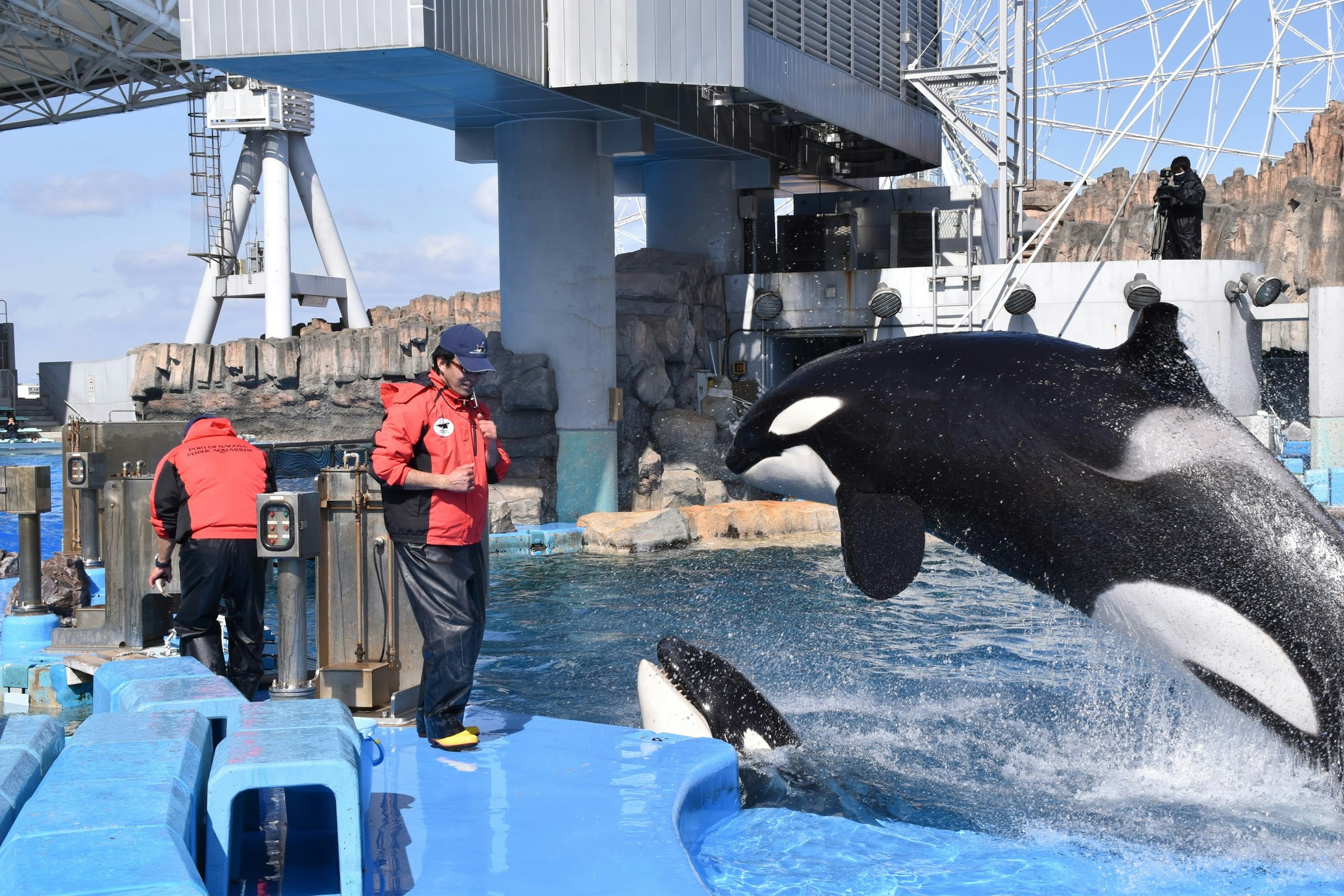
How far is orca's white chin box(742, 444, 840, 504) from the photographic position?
18.9 ft

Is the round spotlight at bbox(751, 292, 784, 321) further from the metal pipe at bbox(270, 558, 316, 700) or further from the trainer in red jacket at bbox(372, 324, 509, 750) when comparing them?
the trainer in red jacket at bbox(372, 324, 509, 750)

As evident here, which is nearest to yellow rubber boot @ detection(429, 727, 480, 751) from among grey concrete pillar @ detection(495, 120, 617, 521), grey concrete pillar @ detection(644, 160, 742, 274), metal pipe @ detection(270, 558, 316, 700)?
metal pipe @ detection(270, 558, 316, 700)

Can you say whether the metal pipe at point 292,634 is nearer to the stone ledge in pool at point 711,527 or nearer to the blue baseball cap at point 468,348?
the blue baseball cap at point 468,348

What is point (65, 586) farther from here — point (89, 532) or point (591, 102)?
point (591, 102)

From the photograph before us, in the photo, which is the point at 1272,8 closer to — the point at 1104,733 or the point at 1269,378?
the point at 1269,378

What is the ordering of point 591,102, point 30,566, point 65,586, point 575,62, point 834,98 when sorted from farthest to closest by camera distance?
point 834,98 → point 591,102 → point 575,62 → point 65,586 → point 30,566

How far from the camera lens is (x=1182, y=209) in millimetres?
17141

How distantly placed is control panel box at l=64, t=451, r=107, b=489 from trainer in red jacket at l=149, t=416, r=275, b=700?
238 cm

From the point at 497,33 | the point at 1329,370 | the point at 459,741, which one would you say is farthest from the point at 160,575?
the point at 1329,370

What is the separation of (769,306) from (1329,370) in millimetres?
7610

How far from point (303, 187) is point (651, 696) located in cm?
2930

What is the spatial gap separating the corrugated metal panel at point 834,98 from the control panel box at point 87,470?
867 cm

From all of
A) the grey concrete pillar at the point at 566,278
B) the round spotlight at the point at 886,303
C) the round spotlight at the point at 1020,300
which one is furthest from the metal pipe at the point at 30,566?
the round spotlight at the point at 1020,300

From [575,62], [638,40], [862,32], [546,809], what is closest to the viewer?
[546,809]
